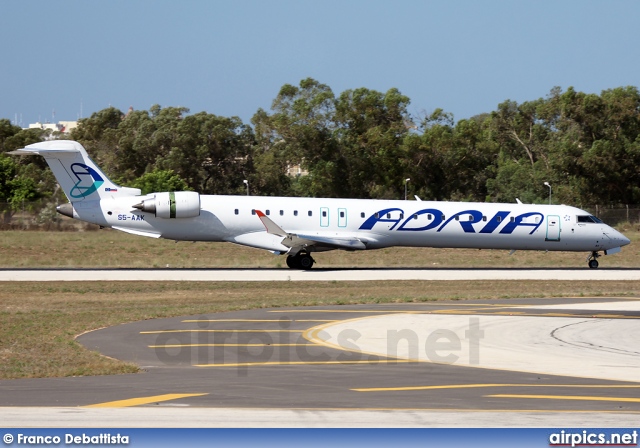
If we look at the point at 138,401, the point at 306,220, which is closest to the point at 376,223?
the point at 306,220

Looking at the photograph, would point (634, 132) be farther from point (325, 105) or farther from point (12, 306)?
point (12, 306)

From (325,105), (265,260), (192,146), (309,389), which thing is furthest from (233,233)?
(192,146)

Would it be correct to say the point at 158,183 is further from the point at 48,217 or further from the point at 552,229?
the point at 552,229

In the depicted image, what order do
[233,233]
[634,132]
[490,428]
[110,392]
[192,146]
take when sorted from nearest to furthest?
[490,428] < [110,392] < [233,233] < [634,132] < [192,146]

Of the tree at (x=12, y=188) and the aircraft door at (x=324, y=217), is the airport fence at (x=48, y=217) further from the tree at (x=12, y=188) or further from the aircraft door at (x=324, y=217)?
the aircraft door at (x=324, y=217)

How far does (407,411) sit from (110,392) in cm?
410

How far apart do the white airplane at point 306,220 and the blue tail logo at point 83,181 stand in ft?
0.13

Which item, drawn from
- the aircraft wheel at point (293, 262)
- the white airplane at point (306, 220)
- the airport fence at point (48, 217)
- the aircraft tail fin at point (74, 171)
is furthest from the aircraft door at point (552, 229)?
the airport fence at point (48, 217)

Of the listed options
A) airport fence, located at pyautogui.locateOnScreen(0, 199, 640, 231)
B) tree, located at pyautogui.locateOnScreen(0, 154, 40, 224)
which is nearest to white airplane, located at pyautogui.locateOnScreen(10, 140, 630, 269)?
airport fence, located at pyautogui.locateOnScreen(0, 199, 640, 231)

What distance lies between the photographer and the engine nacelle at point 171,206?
38.4 m

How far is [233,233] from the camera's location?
39188 mm

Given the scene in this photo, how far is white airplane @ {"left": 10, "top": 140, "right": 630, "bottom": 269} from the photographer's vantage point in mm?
38469

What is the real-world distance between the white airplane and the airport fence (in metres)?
24.9

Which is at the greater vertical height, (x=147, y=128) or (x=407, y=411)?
(x=147, y=128)
